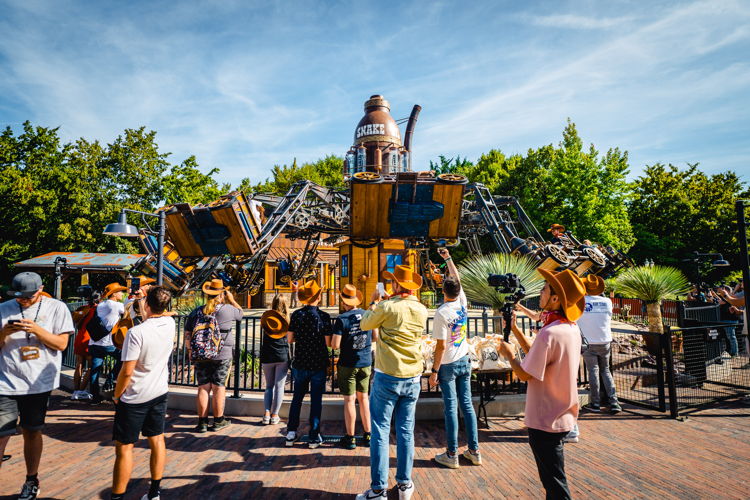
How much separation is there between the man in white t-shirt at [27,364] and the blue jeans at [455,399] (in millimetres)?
3829

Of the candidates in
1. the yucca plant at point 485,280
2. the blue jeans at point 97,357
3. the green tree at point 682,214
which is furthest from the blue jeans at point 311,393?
the green tree at point 682,214

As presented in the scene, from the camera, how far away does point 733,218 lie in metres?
25.5

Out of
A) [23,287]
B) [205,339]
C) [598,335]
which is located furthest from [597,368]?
[23,287]

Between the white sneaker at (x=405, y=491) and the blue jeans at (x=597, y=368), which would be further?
the blue jeans at (x=597, y=368)

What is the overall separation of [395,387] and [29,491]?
3.47 metres

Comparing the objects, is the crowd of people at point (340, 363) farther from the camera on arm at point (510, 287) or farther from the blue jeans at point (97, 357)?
the blue jeans at point (97, 357)

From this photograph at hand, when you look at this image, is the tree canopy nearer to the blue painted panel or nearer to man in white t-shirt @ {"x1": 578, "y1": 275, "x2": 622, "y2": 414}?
the blue painted panel

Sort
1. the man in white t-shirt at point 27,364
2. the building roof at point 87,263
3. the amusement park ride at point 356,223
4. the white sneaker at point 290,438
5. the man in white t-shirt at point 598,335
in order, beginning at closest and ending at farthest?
the man in white t-shirt at point 27,364 → the white sneaker at point 290,438 → the man in white t-shirt at point 598,335 → the amusement park ride at point 356,223 → the building roof at point 87,263

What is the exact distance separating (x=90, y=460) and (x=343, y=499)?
3.10 metres

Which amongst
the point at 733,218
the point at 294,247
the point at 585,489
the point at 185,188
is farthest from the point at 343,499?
the point at 733,218

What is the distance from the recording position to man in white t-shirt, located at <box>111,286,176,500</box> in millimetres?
3275

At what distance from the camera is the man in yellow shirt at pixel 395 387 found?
11.5ft

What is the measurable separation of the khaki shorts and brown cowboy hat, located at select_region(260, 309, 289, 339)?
1170 millimetres

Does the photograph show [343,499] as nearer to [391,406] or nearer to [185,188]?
[391,406]
